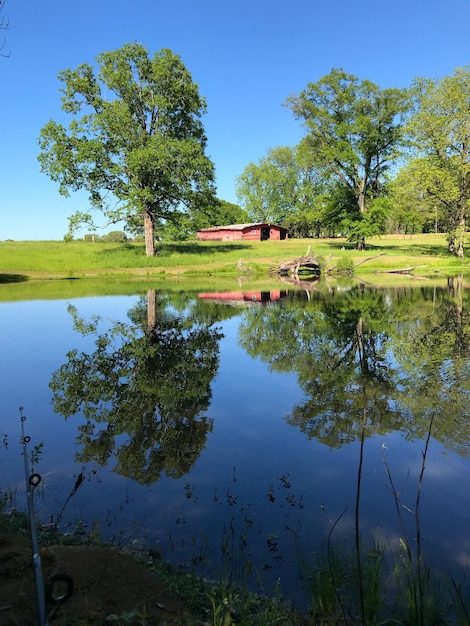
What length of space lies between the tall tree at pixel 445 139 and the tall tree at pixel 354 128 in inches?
228

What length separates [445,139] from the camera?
4794 centimetres

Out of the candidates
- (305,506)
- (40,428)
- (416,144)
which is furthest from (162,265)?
(305,506)

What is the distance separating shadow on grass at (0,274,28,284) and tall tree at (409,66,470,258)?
43177 millimetres

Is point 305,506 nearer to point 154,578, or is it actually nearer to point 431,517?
point 431,517

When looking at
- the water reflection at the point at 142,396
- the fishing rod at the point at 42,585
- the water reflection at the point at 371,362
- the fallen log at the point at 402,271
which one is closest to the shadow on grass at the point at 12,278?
the water reflection at the point at 142,396

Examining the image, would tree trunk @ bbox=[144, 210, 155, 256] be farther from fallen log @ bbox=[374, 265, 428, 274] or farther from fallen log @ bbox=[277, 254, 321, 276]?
fallen log @ bbox=[374, 265, 428, 274]

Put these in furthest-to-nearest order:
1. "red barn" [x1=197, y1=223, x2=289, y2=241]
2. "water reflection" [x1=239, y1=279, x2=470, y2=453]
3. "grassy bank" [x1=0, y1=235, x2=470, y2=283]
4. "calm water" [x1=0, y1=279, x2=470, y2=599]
Result: "red barn" [x1=197, y1=223, x2=289, y2=241] < "grassy bank" [x1=0, y1=235, x2=470, y2=283] < "water reflection" [x1=239, y1=279, x2=470, y2=453] < "calm water" [x1=0, y1=279, x2=470, y2=599]

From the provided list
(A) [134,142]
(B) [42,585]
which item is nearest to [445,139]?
(A) [134,142]

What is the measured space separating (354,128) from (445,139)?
41.4ft

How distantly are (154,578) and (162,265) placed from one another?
154 feet

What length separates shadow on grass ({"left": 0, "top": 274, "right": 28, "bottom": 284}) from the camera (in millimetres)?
41769

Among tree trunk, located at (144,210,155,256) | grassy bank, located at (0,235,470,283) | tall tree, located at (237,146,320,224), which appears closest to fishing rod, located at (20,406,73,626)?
grassy bank, located at (0,235,470,283)

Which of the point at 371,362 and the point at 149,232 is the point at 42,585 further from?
the point at 149,232

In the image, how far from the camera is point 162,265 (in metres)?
49.6
